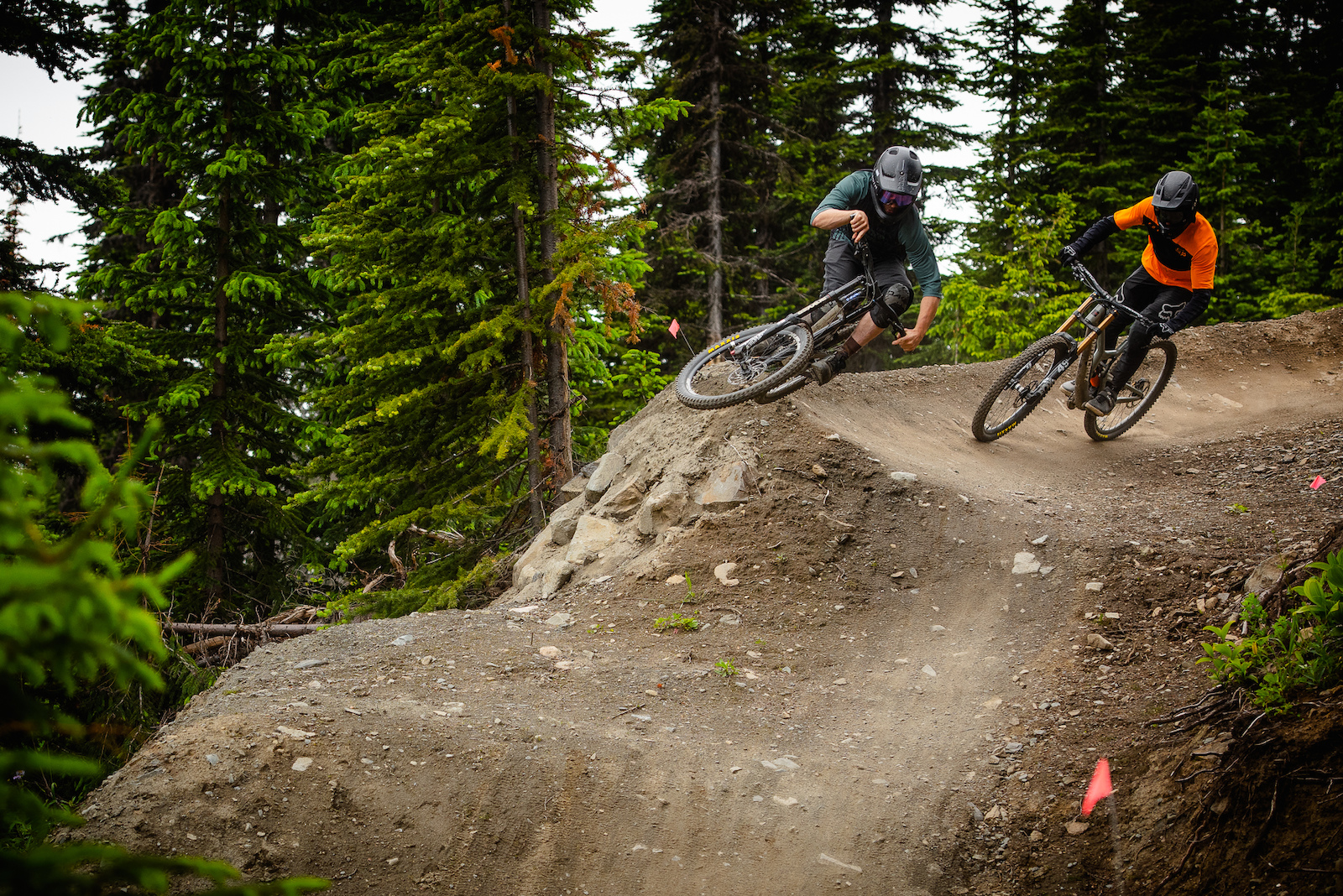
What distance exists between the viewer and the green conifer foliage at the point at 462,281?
9.98 m

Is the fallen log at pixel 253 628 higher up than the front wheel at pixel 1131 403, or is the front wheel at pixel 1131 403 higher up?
the front wheel at pixel 1131 403

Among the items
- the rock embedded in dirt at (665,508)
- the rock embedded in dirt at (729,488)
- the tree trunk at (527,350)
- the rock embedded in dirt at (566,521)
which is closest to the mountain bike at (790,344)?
the rock embedded in dirt at (729,488)

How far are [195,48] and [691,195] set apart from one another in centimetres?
1089

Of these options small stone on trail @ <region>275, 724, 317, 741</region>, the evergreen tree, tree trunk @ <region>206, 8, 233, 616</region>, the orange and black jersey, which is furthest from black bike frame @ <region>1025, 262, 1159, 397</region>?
tree trunk @ <region>206, 8, 233, 616</region>

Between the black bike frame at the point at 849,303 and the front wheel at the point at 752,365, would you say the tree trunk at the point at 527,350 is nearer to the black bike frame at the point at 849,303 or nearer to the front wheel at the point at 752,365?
the front wheel at the point at 752,365

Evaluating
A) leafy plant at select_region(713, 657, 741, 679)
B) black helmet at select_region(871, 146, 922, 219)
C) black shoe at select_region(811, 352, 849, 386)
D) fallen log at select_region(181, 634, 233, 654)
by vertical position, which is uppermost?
black helmet at select_region(871, 146, 922, 219)

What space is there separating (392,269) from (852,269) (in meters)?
6.34

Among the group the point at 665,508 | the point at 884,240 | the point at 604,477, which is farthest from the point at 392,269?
the point at 884,240

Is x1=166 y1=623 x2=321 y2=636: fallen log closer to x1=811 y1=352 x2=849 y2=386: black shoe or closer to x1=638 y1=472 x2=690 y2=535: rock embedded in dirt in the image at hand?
x1=638 y1=472 x2=690 y2=535: rock embedded in dirt

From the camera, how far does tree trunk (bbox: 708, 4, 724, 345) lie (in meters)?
18.4

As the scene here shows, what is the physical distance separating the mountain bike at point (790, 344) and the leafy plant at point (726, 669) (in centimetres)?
297

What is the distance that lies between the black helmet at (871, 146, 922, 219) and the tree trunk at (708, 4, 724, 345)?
10826 mm

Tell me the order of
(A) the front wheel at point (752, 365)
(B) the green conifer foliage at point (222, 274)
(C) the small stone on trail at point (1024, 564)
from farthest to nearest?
(B) the green conifer foliage at point (222, 274) → (A) the front wheel at point (752, 365) → (C) the small stone on trail at point (1024, 564)

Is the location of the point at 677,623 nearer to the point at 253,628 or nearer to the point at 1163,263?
the point at 253,628
